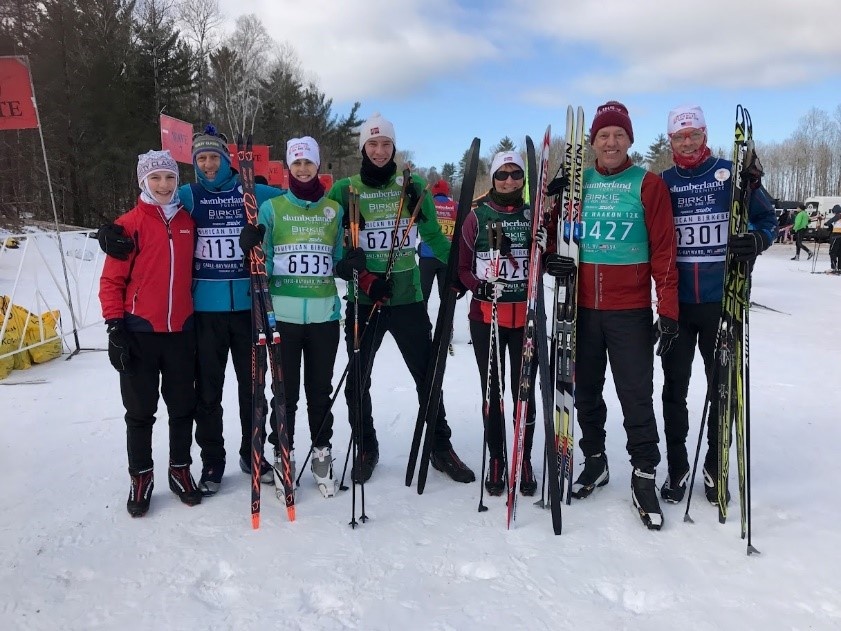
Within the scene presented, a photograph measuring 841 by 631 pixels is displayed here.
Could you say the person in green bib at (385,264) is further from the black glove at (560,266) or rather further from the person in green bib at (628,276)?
the person in green bib at (628,276)

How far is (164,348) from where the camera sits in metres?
2.92

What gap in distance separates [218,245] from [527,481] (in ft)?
7.33

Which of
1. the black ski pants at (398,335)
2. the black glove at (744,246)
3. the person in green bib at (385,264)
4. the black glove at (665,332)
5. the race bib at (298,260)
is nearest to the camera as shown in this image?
the black glove at (744,246)

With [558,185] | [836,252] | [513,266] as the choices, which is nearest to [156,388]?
[513,266]

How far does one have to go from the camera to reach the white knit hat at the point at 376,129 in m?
3.20

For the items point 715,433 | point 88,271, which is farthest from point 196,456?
point 88,271

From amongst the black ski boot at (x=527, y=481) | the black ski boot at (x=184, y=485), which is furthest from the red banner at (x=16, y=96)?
the black ski boot at (x=527, y=481)

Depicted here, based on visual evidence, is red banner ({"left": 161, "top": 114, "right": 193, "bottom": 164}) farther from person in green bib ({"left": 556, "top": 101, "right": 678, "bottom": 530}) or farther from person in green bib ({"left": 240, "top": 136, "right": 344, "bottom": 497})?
person in green bib ({"left": 556, "top": 101, "right": 678, "bottom": 530})

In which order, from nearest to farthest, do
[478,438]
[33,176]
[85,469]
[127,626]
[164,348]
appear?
[127,626] → [164,348] → [85,469] → [478,438] → [33,176]

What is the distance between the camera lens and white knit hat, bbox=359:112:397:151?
320cm

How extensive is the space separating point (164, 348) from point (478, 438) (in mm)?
2275

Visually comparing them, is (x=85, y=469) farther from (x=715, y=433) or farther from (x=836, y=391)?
(x=836, y=391)

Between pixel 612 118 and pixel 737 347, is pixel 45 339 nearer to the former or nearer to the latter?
pixel 612 118

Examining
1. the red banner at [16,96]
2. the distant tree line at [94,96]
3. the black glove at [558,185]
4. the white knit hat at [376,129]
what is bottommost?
the black glove at [558,185]
